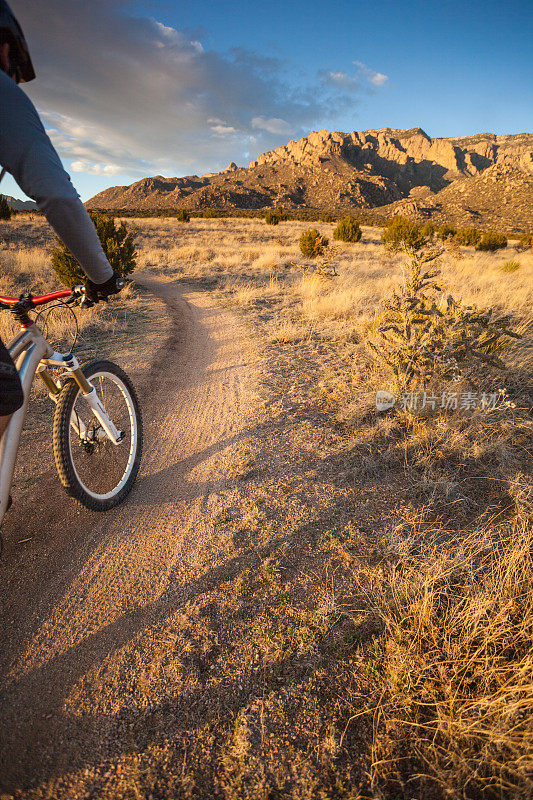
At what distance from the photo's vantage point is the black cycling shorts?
1.43 metres

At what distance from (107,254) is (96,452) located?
9.29 metres

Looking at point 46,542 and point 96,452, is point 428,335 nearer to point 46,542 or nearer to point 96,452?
point 96,452

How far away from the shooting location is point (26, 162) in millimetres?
1288

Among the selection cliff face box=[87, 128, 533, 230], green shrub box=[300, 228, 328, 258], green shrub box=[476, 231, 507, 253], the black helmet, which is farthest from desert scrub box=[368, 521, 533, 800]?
cliff face box=[87, 128, 533, 230]

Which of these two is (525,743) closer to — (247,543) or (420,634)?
(420,634)

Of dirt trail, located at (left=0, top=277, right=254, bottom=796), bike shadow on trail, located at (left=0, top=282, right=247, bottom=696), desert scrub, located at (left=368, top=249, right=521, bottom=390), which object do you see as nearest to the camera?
dirt trail, located at (left=0, top=277, right=254, bottom=796)

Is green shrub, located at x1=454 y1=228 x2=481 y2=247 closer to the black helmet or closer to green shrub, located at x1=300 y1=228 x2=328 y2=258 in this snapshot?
green shrub, located at x1=300 y1=228 x2=328 y2=258

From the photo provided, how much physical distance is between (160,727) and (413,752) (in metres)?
1.03

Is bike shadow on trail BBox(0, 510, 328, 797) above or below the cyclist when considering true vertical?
below

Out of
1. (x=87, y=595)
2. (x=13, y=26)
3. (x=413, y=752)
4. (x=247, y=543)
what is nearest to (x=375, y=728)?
(x=413, y=752)

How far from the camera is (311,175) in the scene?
300 feet

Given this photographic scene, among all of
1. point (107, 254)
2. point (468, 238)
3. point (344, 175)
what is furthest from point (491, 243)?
point (344, 175)

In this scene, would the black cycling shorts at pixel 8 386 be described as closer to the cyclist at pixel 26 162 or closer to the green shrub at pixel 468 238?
the cyclist at pixel 26 162

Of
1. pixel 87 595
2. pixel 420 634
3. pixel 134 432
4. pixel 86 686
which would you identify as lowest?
pixel 420 634
